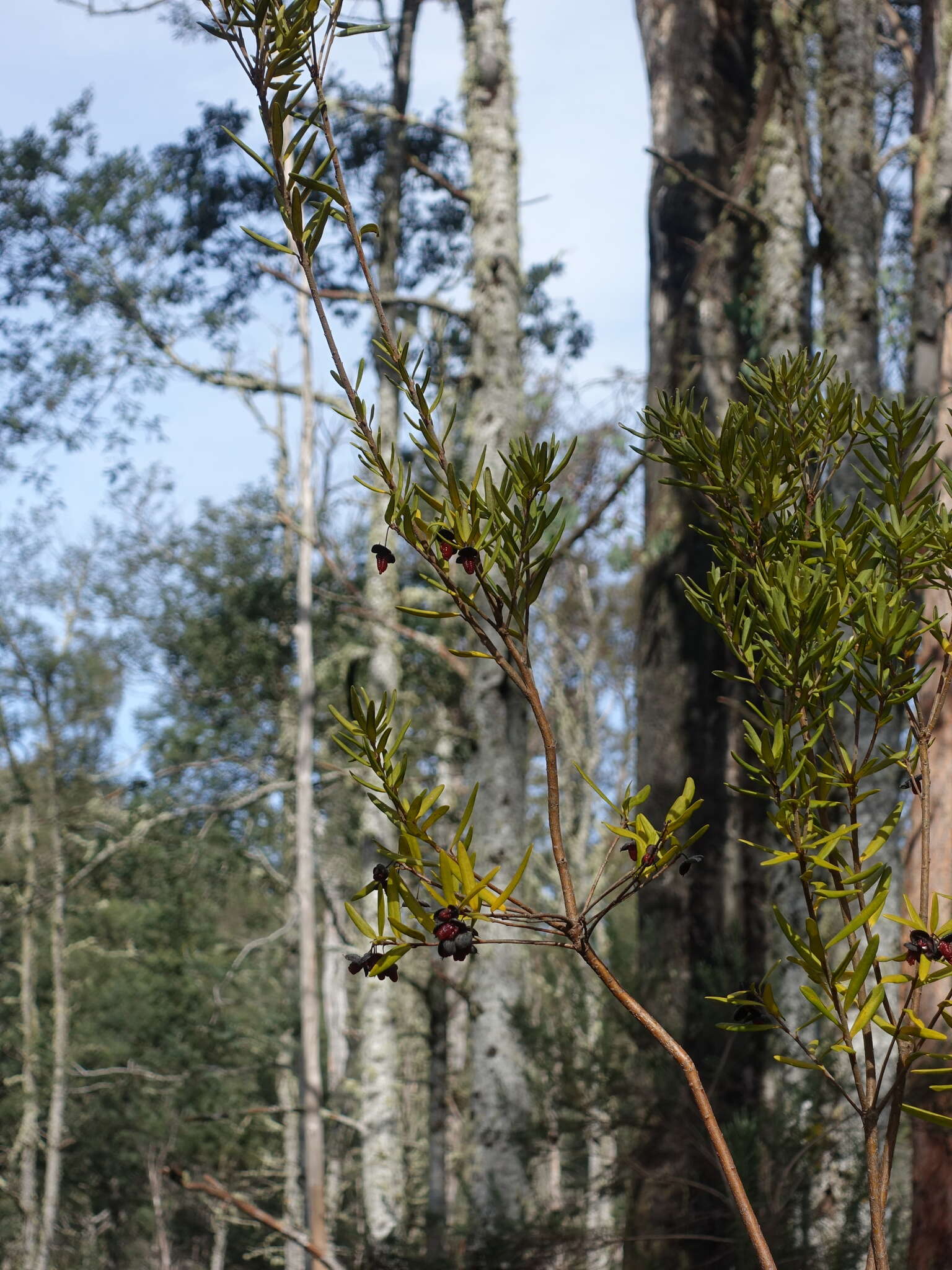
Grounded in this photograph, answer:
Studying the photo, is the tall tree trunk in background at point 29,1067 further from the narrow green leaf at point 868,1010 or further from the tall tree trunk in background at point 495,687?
the narrow green leaf at point 868,1010

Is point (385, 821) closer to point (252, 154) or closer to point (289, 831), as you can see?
point (289, 831)

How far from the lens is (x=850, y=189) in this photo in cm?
534

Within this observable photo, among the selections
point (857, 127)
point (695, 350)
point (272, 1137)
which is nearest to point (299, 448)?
point (695, 350)

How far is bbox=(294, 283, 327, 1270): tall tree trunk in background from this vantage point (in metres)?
9.12

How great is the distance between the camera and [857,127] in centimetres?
541

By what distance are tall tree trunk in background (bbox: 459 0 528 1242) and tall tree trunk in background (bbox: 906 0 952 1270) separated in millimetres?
1913

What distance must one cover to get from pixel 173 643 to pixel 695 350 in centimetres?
1088

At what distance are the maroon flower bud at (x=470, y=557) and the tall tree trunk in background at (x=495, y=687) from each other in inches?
134

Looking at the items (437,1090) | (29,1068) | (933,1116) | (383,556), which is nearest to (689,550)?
(383,556)

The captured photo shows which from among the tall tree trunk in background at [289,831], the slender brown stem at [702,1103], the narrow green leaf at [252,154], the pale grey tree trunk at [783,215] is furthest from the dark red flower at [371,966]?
the tall tree trunk in background at [289,831]

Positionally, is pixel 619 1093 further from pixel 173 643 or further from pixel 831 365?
pixel 173 643

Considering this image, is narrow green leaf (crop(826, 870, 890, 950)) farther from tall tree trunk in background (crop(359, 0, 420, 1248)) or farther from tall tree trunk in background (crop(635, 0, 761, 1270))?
tall tree trunk in background (crop(359, 0, 420, 1248))

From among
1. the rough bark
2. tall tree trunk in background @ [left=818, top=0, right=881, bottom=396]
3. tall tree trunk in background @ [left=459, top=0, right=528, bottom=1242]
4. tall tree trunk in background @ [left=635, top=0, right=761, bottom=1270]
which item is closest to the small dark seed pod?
tall tree trunk in background @ [left=635, top=0, right=761, bottom=1270]

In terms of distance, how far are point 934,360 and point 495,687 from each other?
8.14 feet
